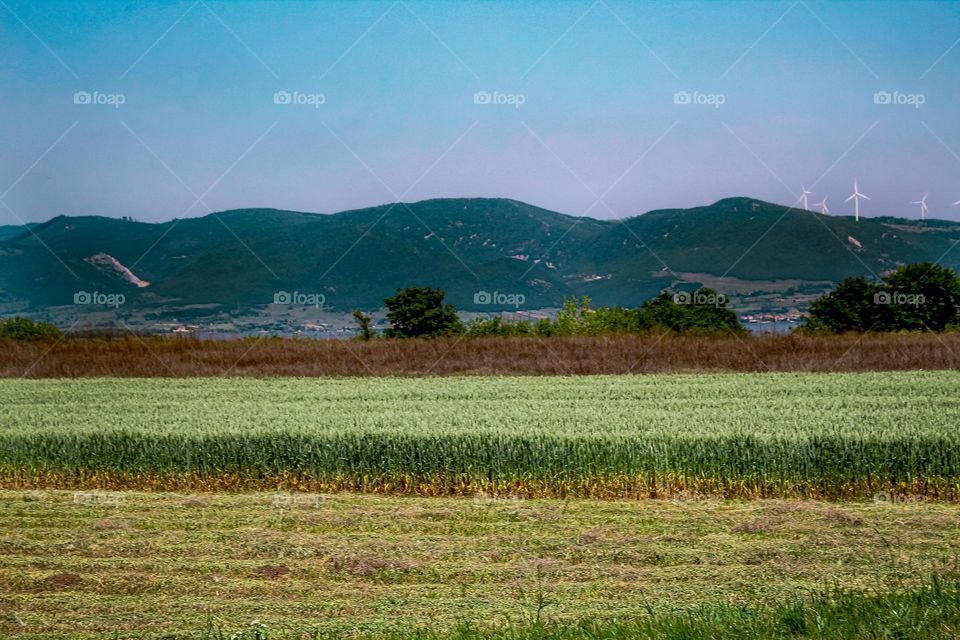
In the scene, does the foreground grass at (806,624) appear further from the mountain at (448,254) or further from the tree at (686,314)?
the mountain at (448,254)

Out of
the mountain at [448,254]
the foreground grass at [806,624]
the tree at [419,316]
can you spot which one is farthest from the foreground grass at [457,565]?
the mountain at [448,254]

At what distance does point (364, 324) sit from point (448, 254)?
104 m

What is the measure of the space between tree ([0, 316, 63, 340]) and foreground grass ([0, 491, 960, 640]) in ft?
72.9

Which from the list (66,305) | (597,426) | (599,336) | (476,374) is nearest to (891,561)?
(597,426)

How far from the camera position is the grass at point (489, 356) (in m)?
28.0

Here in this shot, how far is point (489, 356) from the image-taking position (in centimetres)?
2914

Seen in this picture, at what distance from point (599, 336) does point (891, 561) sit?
69.2 ft

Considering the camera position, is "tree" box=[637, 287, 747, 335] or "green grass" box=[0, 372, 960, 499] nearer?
"green grass" box=[0, 372, 960, 499]

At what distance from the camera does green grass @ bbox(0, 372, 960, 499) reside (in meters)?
13.5

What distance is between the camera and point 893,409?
1711 cm

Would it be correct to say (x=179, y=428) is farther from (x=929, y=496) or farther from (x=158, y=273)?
(x=158, y=273)

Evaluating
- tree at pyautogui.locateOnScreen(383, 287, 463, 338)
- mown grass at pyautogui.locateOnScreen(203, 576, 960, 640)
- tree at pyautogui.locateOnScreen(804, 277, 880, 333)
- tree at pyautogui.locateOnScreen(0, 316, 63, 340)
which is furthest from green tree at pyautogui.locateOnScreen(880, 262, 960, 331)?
mown grass at pyautogui.locateOnScreen(203, 576, 960, 640)

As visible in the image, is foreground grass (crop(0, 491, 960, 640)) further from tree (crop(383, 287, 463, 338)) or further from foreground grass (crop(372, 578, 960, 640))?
tree (crop(383, 287, 463, 338))

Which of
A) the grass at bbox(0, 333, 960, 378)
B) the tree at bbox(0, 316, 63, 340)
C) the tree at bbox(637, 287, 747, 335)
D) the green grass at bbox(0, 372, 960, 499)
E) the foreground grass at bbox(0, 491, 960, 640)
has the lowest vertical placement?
the foreground grass at bbox(0, 491, 960, 640)
